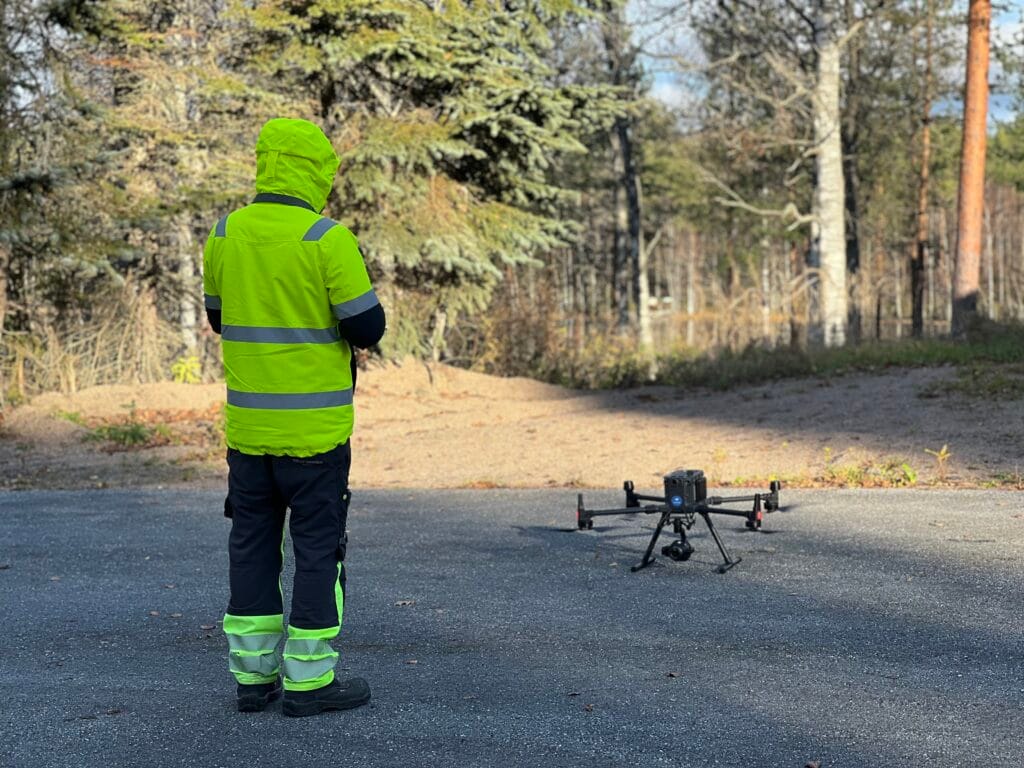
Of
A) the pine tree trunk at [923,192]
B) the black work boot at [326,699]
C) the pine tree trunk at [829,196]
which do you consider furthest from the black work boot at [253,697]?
the pine tree trunk at [923,192]

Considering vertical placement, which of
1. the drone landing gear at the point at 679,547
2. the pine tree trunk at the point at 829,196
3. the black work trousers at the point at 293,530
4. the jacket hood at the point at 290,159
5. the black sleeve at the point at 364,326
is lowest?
the drone landing gear at the point at 679,547

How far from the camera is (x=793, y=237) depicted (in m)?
38.7

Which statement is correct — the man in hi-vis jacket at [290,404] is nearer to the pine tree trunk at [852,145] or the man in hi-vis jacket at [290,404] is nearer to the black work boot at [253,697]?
the black work boot at [253,697]

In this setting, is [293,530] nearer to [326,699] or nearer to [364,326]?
[326,699]

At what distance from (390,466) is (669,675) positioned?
904 centimetres

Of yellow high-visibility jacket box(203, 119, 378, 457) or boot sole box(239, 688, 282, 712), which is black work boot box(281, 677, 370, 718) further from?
yellow high-visibility jacket box(203, 119, 378, 457)

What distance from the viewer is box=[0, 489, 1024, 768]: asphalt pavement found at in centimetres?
407

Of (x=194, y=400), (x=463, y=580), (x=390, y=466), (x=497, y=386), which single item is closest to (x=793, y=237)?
(x=497, y=386)

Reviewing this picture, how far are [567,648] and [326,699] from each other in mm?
1317

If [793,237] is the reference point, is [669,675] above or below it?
below

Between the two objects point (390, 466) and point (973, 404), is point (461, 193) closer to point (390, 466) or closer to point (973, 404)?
point (390, 466)

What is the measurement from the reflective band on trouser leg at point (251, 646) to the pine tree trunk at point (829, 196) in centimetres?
1875

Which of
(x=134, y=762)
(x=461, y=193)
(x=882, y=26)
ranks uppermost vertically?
(x=882, y=26)

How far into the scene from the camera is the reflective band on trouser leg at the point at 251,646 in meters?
4.48
